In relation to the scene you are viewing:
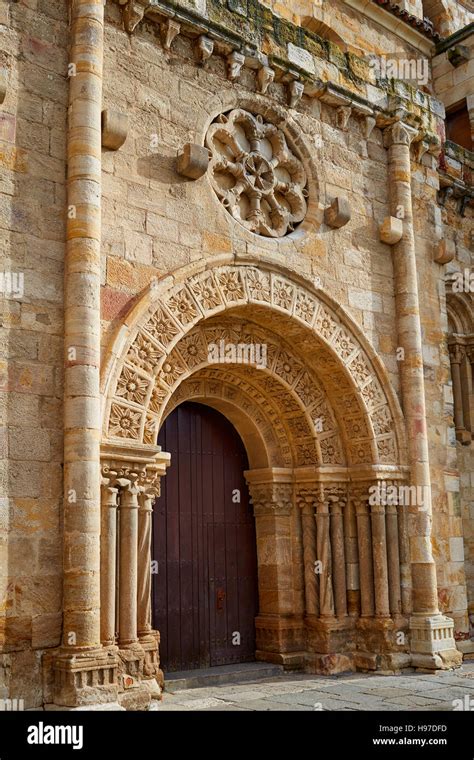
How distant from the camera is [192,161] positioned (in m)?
7.71

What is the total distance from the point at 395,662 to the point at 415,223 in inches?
200

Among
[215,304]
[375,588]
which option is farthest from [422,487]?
[215,304]

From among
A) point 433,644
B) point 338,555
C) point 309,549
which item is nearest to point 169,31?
point 309,549

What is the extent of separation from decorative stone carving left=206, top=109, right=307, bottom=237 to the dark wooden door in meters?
2.11

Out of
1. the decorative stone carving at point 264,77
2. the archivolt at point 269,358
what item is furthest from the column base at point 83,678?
the decorative stone carving at point 264,77

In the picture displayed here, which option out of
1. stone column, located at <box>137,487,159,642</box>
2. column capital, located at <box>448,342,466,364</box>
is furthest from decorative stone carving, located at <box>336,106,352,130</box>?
stone column, located at <box>137,487,159,642</box>

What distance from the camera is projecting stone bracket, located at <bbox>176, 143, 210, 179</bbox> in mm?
7719

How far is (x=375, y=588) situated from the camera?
8.80 m

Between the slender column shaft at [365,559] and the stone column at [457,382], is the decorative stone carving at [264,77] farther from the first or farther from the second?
the stone column at [457,382]

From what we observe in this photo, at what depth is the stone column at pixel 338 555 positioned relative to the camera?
878cm

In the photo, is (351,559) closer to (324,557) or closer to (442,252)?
(324,557)

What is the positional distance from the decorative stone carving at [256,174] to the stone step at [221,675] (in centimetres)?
439

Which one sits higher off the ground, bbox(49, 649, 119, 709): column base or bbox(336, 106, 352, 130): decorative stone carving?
bbox(336, 106, 352, 130): decorative stone carving

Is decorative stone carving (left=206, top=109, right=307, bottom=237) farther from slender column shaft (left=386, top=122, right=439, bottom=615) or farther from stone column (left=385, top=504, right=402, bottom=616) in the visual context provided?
stone column (left=385, top=504, right=402, bottom=616)
